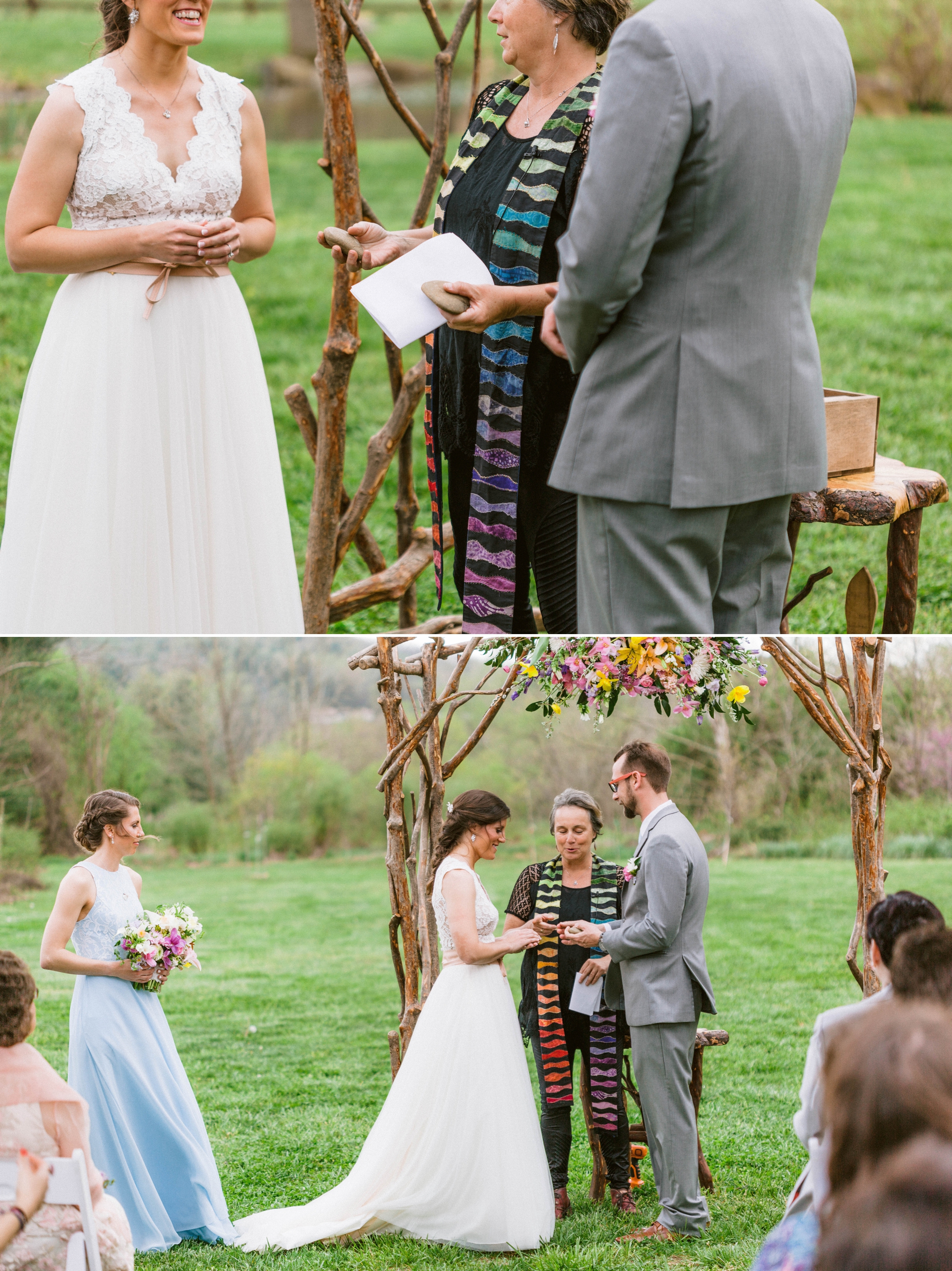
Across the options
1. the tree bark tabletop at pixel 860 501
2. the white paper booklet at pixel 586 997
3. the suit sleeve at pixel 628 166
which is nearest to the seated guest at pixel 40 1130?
the white paper booklet at pixel 586 997

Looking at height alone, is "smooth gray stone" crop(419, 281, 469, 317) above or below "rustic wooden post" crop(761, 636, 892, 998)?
above

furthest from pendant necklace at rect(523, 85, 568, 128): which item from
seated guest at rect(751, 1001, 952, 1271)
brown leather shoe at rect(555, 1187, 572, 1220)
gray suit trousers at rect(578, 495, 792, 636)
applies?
brown leather shoe at rect(555, 1187, 572, 1220)

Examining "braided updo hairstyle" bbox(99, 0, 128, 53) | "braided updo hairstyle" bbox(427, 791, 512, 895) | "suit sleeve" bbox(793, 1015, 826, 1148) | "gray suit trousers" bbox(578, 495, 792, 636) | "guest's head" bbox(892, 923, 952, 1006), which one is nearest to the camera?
"guest's head" bbox(892, 923, 952, 1006)

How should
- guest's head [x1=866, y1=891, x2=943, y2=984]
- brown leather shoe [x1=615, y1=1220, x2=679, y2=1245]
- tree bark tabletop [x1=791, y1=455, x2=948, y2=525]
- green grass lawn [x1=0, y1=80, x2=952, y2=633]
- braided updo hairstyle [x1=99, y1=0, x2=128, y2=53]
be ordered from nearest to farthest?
guest's head [x1=866, y1=891, x2=943, y2=984] < brown leather shoe [x1=615, y1=1220, x2=679, y2=1245] < braided updo hairstyle [x1=99, y1=0, x2=128, y2=53] < tree bark tabletop [x1=791, y1=455, x2=948, y2=525] < green grass lawn [x1=0, y1=80, x2=952, y2=633]

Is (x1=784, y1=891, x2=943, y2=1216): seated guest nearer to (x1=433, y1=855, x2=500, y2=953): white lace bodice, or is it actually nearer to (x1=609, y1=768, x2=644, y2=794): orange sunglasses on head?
(x1=609, y1=768, x2=644, y2=794): orange sunglasses on head

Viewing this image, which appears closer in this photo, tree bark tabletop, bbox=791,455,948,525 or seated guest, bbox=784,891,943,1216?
seated guest, bbox=784,891,943,1216

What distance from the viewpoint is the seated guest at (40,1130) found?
7.87 feet

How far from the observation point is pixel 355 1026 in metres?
3.50

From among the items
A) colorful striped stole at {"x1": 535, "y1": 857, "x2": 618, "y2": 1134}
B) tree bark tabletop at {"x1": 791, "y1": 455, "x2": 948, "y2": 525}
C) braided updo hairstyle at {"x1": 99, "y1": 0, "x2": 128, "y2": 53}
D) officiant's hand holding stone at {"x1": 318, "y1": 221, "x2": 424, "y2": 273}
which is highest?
braided updo hairstyle at {"x1": 99, "y1": 0, "x2": 128, "y2": 53}

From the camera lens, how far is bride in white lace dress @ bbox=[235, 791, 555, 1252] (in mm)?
2955

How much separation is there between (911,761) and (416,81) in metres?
18.4

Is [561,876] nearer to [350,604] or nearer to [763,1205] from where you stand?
[763,1205]

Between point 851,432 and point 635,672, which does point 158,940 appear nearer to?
point 635,672

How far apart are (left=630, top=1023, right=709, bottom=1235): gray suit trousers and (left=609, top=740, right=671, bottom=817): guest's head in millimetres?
486
